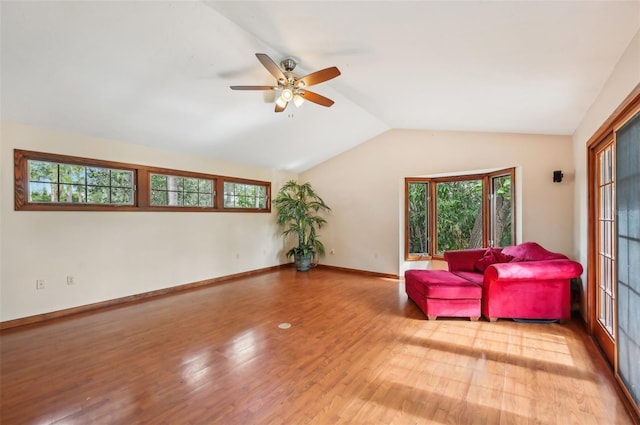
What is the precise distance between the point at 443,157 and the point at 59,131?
18.7 feet

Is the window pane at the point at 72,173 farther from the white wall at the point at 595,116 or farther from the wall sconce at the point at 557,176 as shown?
the wall sconce at the point at 557,176

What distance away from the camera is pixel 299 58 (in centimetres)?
285

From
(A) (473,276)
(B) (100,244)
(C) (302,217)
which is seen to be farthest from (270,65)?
(C) (302,217)

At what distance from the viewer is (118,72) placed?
8.77 feet

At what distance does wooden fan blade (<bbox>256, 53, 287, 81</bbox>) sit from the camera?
2287mm

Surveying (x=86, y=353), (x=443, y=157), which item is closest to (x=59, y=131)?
(x=86, y=353)

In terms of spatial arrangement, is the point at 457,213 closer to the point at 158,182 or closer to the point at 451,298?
the point at 451,298

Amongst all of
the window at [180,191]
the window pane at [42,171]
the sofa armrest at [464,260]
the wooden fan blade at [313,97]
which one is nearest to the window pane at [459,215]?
the sofa armrest at [464,260]

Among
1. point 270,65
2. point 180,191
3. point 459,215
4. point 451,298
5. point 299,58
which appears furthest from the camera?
point 459,215

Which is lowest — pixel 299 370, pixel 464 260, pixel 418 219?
pixel 299 370

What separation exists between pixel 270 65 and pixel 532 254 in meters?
3.71

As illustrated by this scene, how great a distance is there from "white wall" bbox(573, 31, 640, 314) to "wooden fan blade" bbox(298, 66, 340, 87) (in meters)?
2.02

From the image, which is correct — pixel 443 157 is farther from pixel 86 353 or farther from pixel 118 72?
pixel 86 353

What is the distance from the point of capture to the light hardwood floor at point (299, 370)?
1740mm
